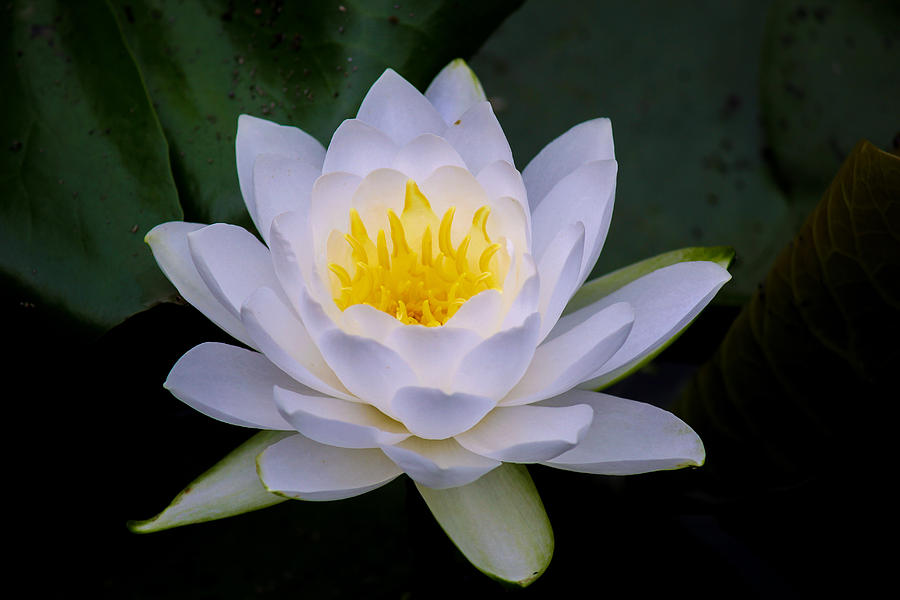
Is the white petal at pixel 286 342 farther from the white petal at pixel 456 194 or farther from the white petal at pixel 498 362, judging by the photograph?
the white petal at pixel 456 194

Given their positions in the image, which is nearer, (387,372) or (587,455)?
(387,372)

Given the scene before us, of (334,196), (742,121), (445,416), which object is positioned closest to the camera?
(445,416)

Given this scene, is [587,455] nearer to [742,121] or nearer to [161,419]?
[161,419]

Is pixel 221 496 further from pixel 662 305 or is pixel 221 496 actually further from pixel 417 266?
pixel 662 305

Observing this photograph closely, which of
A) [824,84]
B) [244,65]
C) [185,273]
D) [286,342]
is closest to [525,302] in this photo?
[286,342]

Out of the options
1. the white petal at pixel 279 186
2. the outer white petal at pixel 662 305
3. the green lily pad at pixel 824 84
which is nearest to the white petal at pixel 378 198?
the white petal at pixel 279 186

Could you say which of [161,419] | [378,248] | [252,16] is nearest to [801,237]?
[378,248]

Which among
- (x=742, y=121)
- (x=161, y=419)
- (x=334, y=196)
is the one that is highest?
(x=742, y=121)
